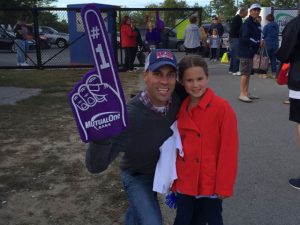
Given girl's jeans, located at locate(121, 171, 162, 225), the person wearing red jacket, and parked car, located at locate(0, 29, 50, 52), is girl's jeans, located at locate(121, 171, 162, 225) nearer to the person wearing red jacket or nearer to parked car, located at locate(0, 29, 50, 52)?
the person wearing red jacket

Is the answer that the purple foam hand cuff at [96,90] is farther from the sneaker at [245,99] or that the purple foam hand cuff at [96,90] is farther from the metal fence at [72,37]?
the metal fence at [72,37]

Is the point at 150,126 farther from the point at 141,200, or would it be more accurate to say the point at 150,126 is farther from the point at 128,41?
the point at 128,41

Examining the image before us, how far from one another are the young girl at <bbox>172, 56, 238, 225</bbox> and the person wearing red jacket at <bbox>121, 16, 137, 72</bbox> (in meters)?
10.7

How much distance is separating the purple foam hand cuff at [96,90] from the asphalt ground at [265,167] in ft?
6.10

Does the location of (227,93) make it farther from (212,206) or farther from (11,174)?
(212,206)

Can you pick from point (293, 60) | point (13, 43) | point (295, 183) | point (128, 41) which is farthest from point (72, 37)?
point (295, 183)

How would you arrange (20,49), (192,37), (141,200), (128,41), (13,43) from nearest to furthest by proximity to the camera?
(141,200), (192,37), (128,41), (20,49), (13,43)

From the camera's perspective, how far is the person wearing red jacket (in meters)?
12.9

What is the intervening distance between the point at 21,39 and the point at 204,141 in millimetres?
12858

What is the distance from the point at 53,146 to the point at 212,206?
3.20m

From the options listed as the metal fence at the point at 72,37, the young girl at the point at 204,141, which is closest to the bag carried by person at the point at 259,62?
the metal fence at the point at 72,37

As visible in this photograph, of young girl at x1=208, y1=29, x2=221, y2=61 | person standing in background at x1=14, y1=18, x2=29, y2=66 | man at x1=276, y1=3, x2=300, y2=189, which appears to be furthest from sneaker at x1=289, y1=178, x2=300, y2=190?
young girl at x1=208, y1=29, x2=221, y2=61

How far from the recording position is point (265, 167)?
15.0ft

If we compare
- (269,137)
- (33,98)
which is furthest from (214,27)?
(269,137)
